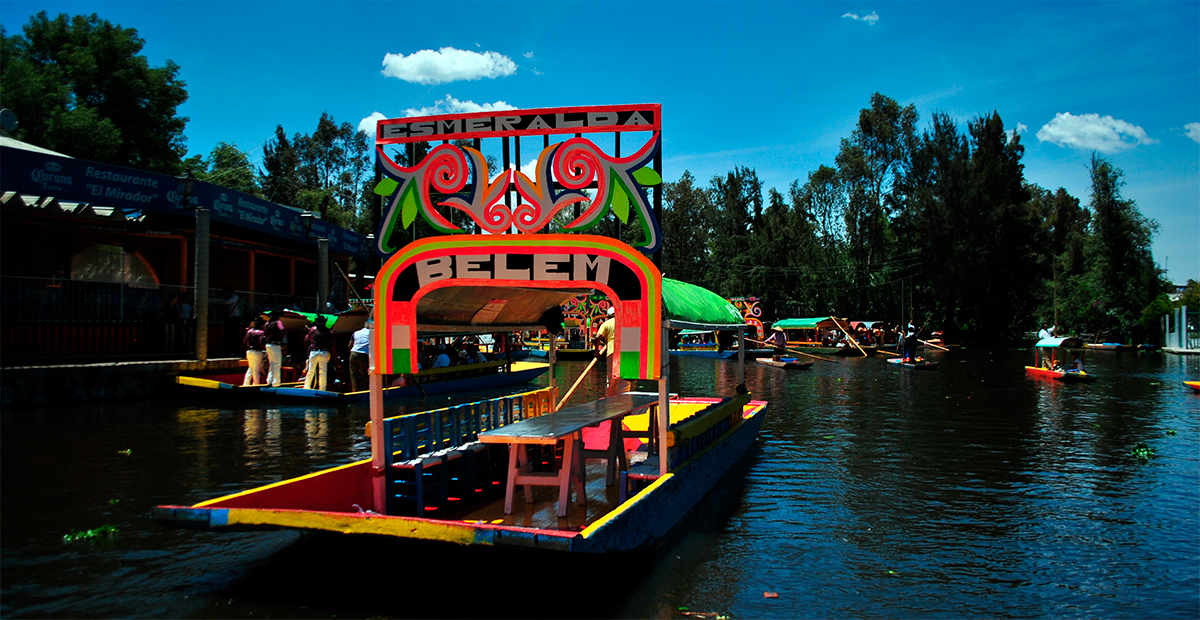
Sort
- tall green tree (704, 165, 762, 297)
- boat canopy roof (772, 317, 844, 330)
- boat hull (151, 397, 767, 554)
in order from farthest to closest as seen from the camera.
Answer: tall green tree (704, 165, 762, 297) < boat canopy roof (772, 317, 844, 330) < boat hull (151, 397, 767, 554)

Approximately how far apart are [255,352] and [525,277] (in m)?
14.0

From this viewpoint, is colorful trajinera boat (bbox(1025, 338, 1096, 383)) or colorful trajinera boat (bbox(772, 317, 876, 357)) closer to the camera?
colorful trajinera boat (bbox(1025, 338, 1096, 383))

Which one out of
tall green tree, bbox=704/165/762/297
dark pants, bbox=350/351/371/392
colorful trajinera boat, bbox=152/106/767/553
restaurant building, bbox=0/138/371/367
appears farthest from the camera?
tall green tree, bbox=704/165/762/297

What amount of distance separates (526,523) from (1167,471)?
1001cm

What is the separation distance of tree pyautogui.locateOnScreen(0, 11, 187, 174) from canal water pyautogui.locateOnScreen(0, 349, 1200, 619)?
2593 centimetres

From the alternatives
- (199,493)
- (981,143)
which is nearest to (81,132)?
(199,493)

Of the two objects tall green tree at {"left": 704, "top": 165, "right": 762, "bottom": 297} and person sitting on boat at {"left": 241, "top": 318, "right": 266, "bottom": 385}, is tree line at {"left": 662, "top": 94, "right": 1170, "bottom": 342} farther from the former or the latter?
person sitting on boat at {"left": 241, "top": 318, "right": 266, "bottom": 385}

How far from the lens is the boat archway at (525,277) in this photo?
245 inches

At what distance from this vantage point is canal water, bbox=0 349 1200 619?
19.4 ft

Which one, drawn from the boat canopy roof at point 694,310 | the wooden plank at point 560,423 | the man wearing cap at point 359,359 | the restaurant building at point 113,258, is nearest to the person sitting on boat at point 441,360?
the man wearing cap at point 359,359

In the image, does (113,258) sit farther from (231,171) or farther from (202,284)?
(231,171)

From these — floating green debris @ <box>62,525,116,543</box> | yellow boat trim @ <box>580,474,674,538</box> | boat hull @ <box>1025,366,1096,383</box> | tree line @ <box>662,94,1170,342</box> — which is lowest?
floating green debris @ <box>62,525,116,543</box>

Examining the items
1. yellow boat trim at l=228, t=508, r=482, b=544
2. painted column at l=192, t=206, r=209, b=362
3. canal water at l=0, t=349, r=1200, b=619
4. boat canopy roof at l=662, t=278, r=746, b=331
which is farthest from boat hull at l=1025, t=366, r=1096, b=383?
painted column at l=192, t=206, r=209, b=362

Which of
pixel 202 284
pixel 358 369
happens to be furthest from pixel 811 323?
pixel 202 284
